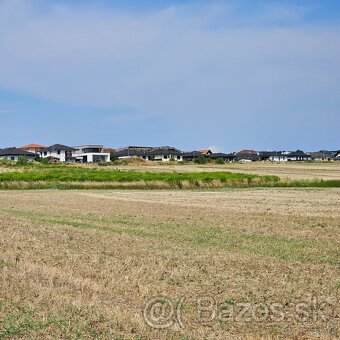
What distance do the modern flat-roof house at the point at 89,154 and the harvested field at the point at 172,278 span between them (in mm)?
127135

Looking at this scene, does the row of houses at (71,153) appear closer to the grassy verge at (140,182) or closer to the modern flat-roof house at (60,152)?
the modern flat-roof house at (60,152)

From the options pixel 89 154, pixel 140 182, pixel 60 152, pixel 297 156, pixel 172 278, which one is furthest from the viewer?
pixel 297 156

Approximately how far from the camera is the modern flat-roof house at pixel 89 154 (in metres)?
147

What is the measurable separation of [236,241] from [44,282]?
23.7 feet

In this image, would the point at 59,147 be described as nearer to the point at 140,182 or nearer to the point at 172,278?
the point at 140,182

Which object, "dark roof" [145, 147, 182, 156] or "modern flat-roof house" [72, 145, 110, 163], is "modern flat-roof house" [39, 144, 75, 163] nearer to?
"modern flat-roof house" [72, 145, 110, 163]

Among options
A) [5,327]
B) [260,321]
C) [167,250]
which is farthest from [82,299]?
[167,250]

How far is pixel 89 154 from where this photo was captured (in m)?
147

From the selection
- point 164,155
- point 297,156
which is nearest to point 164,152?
point 164,155

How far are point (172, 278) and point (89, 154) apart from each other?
13859cm

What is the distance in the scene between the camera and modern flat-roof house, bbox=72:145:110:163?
147000 millimetres

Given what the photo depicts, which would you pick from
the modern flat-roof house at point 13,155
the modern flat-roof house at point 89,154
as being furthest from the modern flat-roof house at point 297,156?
the modern flat-roof house at point 13,155

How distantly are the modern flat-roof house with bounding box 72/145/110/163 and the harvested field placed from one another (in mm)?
127135

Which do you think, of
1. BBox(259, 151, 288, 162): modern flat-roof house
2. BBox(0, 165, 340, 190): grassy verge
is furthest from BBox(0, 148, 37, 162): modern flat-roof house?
BBox(0, 165, 340, 190): grassy verge
